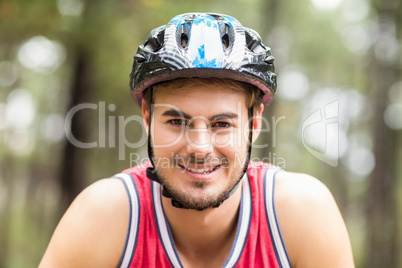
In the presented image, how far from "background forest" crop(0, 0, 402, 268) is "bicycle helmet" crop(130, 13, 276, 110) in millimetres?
3145

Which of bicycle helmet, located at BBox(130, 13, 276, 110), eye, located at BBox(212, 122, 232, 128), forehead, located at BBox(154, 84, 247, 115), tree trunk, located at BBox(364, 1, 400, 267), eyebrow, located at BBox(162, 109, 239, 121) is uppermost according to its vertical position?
bicycle helmet, located at BBox(130, 13, 276, 110)

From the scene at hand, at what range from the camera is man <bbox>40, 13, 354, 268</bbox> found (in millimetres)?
2625

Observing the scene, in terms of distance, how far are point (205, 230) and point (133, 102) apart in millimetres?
9661

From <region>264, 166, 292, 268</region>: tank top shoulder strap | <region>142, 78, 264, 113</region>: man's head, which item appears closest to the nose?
<region>142, 78, 264, 113</region>: man's head

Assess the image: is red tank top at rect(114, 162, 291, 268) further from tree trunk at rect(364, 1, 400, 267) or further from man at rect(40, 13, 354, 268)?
tree trunk at rect(364, 1, 400, 267)

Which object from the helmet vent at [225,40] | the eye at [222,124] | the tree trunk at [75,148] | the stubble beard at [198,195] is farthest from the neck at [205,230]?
the tree trunk at [75,148]

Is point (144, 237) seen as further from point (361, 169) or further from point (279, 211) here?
point (361, 169)

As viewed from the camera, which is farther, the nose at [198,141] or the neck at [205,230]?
the neck at [205,230]

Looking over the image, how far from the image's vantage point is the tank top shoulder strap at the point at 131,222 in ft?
8.53

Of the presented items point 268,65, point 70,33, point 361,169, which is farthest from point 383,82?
point 361,169

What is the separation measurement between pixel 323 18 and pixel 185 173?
17837mm

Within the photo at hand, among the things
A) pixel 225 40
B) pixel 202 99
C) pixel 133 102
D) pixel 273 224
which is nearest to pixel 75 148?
pixel 133 102

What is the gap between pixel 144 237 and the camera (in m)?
2.69

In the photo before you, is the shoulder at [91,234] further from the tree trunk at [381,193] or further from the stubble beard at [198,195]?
Answer: the tree trunk at [381,193]
